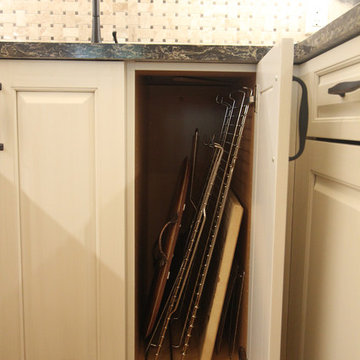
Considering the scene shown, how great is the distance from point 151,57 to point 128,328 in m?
0.66

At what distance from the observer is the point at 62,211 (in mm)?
1062

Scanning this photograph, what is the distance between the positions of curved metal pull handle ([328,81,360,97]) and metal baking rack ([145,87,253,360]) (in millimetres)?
273

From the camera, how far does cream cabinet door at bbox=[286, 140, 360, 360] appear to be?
78 cm

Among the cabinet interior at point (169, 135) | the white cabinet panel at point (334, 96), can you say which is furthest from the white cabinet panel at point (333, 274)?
the cabinet interior at point (169, 135)

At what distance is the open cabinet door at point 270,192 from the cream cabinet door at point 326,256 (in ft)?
0.36

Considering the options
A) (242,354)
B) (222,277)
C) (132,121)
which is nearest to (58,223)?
(132,121)

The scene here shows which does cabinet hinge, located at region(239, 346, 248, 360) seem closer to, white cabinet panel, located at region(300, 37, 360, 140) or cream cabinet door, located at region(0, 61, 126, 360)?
cream cabinet door, located at region(0, 61, 126, 360)

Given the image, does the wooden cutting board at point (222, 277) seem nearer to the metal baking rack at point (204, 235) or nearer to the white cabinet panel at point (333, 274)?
the metal baking rack at point (204, 235)

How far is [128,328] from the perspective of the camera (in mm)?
1112

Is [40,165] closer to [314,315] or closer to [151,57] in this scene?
[151,57]

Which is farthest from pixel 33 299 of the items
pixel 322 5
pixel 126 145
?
pixel 322 5

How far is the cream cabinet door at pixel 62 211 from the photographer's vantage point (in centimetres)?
102

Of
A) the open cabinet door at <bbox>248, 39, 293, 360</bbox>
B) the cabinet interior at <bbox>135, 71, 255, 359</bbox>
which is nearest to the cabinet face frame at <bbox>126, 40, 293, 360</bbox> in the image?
the open cabinet door at <bbox>248, 39, 293, 360</bbox>

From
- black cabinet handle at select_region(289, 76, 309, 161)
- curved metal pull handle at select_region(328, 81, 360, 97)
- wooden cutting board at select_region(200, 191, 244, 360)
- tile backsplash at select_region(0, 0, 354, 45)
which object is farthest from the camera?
tile backsplash at select_region(0, 0, 354, 45)
